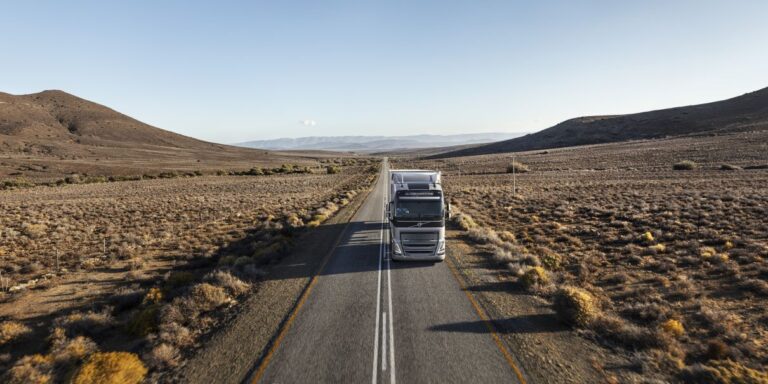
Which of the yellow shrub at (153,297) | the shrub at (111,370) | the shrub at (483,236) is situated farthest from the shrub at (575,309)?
the yellow shrub at (153,297)

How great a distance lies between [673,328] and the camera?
10.5 meters

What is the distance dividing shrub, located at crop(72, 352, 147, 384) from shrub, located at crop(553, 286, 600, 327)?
12394mm

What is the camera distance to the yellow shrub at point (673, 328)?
414 inches

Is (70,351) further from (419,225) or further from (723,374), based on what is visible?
(723,374)

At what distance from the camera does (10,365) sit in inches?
388

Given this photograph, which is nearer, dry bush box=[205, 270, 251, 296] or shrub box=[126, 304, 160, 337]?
shrub box=[126, 304, 160, 337]

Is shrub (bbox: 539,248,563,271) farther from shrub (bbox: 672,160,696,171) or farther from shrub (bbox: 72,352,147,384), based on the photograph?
shrub (bbox: 672,160,696,171)

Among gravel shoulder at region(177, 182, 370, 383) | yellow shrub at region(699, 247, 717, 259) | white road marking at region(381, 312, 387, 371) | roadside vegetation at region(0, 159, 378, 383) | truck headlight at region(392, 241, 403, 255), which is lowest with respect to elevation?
yellow shrub at region(699, 247, 717, 259)

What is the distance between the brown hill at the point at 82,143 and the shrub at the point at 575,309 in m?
102

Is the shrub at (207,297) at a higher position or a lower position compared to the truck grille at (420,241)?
lower

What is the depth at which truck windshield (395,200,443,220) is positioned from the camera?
54.0 ft

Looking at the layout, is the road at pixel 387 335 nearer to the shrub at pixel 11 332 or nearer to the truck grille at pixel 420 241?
the truck grille at pixel 420 241

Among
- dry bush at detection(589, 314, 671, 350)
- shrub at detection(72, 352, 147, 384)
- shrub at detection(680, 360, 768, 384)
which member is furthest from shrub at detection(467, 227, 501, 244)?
shrub at detection(72, 352, 147, 384)

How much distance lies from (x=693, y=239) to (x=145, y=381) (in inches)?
1021
